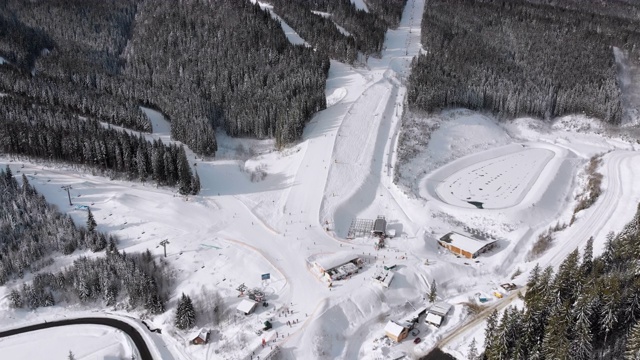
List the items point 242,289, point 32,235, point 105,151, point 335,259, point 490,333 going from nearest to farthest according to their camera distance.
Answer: point 490,333 < point 242,289 < point 335,259 < point 32,235 < point 105,151

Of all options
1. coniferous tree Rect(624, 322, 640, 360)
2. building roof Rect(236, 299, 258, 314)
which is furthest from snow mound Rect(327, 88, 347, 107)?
coniferous tree Rect(624, 322, 640, 360)

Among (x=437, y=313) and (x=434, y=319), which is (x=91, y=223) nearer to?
(x=434, y=319)

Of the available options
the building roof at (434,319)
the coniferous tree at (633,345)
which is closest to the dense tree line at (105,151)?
the building roof at (434,319)

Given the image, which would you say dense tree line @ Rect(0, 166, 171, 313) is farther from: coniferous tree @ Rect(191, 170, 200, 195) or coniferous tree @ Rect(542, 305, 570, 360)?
coniferous tree @ Rect(542, 305, 570, 360)

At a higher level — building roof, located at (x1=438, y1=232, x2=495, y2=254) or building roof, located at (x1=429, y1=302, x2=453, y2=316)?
building roof, located at (x1=438, y1=232, x2=495, y2=254)

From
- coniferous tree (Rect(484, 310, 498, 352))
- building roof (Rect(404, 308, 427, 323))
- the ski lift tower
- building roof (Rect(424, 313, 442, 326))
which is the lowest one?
the ski lift tower

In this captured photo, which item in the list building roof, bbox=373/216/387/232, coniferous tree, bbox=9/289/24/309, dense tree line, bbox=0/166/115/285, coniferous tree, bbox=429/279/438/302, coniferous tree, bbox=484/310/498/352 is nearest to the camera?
coniferous tree, bbox=484/310/498/352

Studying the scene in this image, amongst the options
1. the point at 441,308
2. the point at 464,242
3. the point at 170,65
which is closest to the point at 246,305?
the point at 441,308
